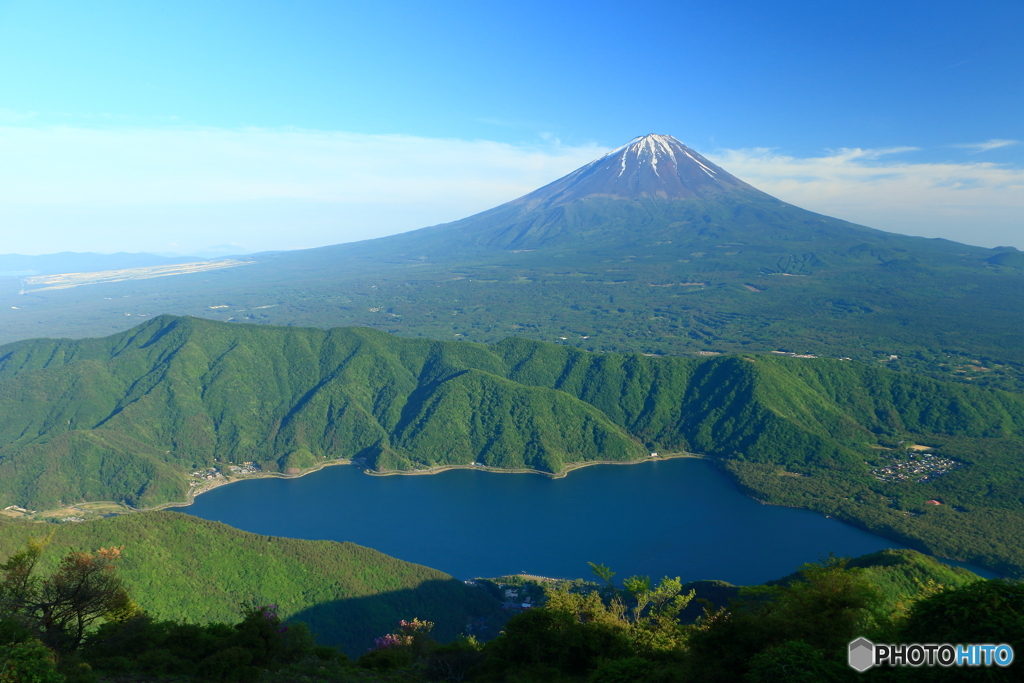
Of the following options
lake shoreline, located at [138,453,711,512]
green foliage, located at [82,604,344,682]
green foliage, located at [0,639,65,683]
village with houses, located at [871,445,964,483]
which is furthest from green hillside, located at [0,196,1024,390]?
green foliage, located at [0,639,65,683]

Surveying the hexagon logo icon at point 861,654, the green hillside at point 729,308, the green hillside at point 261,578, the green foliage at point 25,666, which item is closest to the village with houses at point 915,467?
the green hillside at point 729,308

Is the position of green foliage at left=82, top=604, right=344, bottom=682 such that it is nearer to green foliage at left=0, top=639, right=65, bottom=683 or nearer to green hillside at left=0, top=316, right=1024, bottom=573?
green foliage at left=0, top=639, right=65, bottom=683

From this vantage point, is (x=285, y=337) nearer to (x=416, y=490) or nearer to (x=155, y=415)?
(x=155, y=415)

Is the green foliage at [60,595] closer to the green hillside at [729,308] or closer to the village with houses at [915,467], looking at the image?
the village with houses at [915,467]

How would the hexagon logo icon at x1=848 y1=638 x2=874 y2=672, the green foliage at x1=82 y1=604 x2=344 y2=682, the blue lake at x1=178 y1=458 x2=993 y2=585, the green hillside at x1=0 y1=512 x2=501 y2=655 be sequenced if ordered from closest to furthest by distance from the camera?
the hexagon logo icon at x1=848 y1=638 x2=874 y2=672 → the green foliage at x1=82 y1=604 x2=344 y2=682 → the green hillside at x1=0 y1=512 x2=501 y2=655 → the blue lake at x1=178 y1=458 x2=993 y2=585

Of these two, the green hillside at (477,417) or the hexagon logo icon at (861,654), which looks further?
the green hillside at (477,417)

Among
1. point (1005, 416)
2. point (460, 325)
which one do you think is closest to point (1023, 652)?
point (1005, 416)
